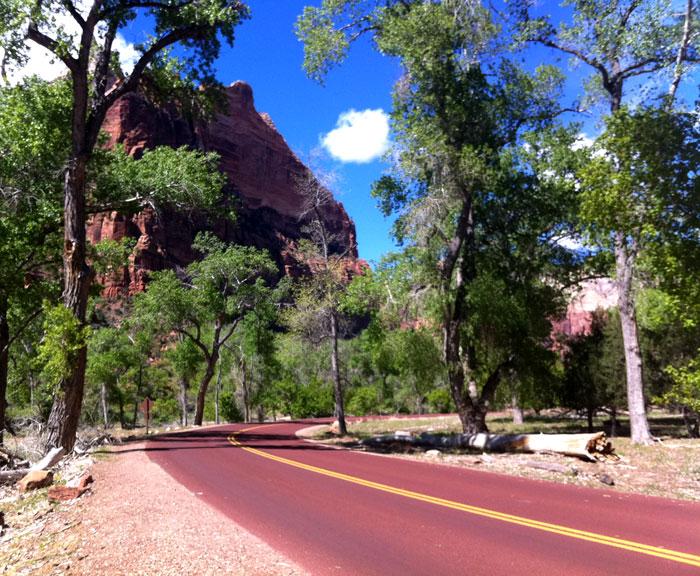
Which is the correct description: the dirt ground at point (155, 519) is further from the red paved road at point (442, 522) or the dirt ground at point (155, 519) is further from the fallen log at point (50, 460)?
the red paved road at point (442, 522)

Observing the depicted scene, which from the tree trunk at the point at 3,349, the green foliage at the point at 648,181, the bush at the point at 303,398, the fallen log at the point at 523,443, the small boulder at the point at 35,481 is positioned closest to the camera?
the green foliage at the point at 648,181

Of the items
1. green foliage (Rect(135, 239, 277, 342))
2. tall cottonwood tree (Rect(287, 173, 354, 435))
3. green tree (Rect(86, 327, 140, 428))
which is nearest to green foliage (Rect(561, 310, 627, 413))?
tall cottonwood tree (Rect(287, 173, 354, 435))

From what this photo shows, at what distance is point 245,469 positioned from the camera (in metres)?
11.4

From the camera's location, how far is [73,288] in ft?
44.9

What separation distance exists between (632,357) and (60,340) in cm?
Answer: 1678

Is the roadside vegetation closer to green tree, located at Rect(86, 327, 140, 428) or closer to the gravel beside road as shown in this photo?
the gravel beside road

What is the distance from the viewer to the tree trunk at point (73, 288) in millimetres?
13227

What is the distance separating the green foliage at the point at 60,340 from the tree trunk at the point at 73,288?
38 cm

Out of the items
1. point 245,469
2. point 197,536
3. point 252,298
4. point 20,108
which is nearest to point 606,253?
point 245,469

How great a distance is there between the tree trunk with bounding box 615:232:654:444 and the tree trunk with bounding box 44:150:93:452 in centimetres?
1598

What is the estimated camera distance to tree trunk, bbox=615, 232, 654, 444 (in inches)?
611

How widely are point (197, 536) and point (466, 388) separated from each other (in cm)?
1416

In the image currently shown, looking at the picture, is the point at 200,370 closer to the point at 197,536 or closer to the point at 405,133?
the point at 405,133

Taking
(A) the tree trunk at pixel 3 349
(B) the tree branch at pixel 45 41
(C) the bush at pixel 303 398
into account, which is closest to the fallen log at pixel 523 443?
(A) the tree trunk at pixel 3 349
